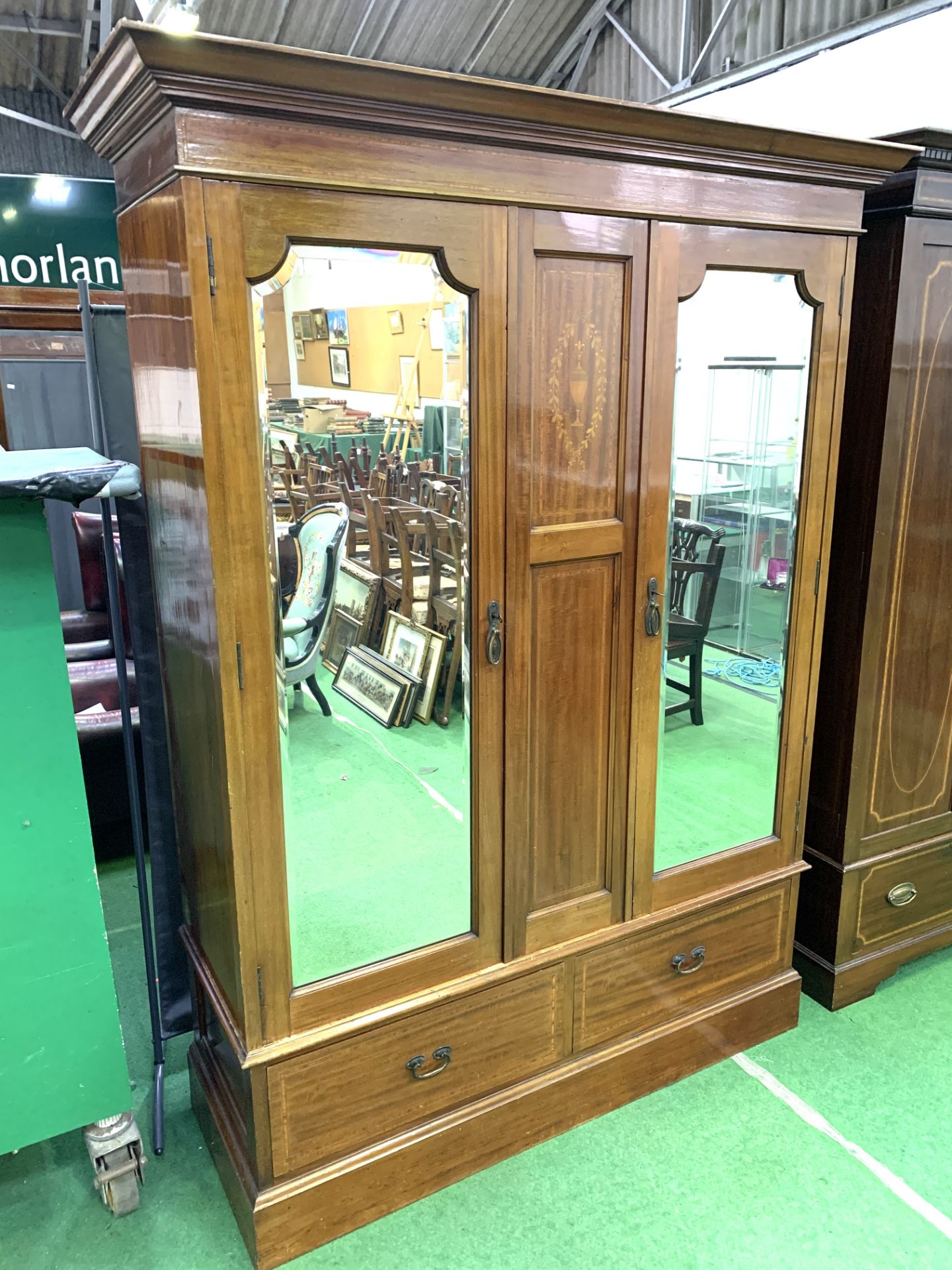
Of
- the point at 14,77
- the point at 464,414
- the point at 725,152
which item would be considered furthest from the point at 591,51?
the point at 464,414

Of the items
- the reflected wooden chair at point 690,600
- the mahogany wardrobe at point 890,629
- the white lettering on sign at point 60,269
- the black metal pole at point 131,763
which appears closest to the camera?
the black metal pole at point 131,763

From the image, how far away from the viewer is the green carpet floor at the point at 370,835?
1.67 m

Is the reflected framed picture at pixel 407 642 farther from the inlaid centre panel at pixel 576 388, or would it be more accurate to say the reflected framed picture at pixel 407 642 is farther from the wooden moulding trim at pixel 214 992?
the wooden moulding trim at pixel 214 992

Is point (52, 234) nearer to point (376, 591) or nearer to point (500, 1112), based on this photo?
point (376, 591)

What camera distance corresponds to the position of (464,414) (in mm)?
1638

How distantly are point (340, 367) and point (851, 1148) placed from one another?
1973 mm

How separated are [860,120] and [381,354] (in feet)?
13.2

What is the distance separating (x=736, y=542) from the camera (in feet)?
6.93

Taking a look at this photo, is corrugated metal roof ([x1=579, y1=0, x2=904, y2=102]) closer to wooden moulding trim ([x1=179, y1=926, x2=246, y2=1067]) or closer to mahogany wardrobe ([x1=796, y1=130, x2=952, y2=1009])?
mahogany wardrobe ([x1=796, y1=130, x2=952, y2=1009])

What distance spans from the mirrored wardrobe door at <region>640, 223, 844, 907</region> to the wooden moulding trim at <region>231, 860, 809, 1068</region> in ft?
0.19

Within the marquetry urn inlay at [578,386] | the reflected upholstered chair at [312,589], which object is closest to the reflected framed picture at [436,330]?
the marquetry urn inlay at [578,386]

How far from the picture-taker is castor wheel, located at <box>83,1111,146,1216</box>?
183cm

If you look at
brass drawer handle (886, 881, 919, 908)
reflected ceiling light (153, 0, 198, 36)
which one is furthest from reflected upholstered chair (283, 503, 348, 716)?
reflected ceiling light (153, 0, 198, 36)

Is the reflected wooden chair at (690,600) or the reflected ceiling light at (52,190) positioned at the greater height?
the reflected ceiling light at (52,190)
